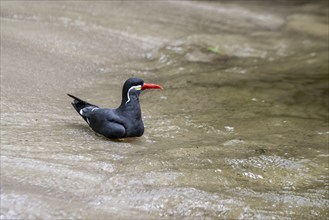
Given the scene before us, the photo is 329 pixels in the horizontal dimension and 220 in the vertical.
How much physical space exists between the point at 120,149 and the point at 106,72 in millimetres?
3134

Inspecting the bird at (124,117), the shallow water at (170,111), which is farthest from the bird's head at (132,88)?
the shallow water at (170,111)

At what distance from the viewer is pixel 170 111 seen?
20.4 ft

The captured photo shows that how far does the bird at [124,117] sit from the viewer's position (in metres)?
4.83

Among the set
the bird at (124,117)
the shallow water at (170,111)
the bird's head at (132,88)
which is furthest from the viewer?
the bird's head at (132,88)

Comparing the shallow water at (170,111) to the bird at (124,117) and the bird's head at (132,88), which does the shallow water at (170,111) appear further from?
the bird's head at (132,88)

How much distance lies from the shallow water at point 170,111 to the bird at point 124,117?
0.39ft

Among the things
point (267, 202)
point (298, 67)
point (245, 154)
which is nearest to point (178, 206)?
point (267, 202)

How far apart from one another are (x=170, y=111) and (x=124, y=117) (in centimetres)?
139

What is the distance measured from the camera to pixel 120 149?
4.66 m

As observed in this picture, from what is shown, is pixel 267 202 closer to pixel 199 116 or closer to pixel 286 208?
pixel 286 208

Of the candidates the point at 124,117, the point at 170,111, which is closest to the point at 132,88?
the point at 124,117

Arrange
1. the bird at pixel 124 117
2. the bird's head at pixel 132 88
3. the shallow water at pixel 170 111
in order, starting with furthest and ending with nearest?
the bird's head at pixel 132 88, the bird at pixel 124 117, the shallow water at pixel 170 111

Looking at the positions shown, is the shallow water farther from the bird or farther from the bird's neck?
the bird's neck

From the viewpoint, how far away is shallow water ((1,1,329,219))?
3830mm
